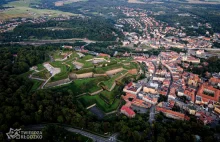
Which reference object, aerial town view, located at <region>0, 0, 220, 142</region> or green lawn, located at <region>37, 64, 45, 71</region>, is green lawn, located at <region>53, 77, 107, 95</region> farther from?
green lawn, located at <region>37, 64, 45, 71</region>

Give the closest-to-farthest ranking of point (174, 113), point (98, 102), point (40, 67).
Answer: point (174, 113) < point (98, 102) < point (40, 67)

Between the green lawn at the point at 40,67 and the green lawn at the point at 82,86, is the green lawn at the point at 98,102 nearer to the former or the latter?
the green lawn at the point at 82,86

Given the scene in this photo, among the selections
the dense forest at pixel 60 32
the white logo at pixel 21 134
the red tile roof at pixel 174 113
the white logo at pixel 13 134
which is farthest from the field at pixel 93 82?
the dense forest at pixel 60 32

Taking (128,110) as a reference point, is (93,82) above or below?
above

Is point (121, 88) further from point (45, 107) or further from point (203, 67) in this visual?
point (203, 67)

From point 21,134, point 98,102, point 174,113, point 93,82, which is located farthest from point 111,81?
point 21,134

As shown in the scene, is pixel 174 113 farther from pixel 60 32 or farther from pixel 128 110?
pixel 60 32

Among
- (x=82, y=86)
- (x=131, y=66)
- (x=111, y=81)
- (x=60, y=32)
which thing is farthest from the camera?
(x=60, y=32)

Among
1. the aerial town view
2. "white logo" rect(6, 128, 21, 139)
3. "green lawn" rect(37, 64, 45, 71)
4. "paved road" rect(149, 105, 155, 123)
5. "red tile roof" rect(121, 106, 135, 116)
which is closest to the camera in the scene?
"white logo" rect(6, 128, 21, 139)

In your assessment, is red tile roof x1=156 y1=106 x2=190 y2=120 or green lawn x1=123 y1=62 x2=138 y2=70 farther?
green lawn x1=123 y1=62 x2=138 y2=70

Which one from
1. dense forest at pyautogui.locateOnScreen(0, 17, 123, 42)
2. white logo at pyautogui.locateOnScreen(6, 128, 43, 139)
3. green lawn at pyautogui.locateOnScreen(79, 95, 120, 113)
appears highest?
dense forest at pyautogui.locateOnScreen(0, 17, 123, 42)

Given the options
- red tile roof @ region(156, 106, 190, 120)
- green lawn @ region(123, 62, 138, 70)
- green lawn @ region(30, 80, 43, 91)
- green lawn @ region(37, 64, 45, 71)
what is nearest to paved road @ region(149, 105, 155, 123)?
red tile roof @ region(156, 106, 190, 120)

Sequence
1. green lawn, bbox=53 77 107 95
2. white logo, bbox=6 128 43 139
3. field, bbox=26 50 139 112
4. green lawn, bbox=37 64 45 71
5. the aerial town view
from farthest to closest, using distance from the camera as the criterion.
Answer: green lawn, bbox=37 64 45 71 → green lawn, bbox=53 77 107 95 → field, bbox=26 50 139 112 → the aerial town view → white logo, bbox=6 128 43 139
